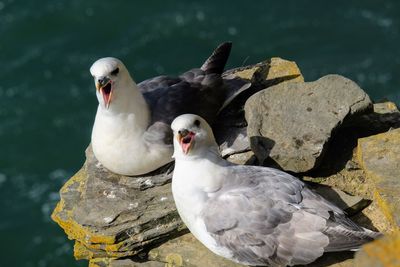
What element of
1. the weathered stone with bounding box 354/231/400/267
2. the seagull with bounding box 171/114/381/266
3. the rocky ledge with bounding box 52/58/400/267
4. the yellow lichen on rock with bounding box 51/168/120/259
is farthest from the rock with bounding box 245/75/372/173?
the weathered stone with bounding box 354/231/400/267

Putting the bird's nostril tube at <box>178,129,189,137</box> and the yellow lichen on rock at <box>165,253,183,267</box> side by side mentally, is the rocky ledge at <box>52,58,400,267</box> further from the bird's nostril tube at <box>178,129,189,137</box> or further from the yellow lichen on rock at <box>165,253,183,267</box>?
the bird's nostril tube at <box>178,129,189,137</box>

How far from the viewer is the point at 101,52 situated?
1434 centimetres

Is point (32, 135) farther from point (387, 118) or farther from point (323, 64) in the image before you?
point (387, 118)

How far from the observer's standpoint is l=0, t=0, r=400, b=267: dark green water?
42.2 ft

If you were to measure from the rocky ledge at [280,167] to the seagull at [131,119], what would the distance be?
232mm

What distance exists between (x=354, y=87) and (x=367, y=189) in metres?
0.97

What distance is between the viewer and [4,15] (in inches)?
602

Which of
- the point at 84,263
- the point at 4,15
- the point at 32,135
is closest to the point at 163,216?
the point at 84,263

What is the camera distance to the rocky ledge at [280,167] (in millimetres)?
6535

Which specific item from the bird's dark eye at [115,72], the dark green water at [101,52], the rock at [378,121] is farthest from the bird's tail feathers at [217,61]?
the dark green water at [101,52]

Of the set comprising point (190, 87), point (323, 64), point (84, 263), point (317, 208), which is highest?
point (190, 87)

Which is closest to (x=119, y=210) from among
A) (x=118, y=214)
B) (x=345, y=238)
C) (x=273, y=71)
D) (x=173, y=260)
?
(x=118, y=214)

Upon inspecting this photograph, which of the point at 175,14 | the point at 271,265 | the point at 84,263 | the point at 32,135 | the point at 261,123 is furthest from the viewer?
the point at 175,14

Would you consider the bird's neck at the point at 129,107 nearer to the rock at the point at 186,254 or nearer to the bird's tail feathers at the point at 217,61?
the bird's tail feathers at the point at 217,61
